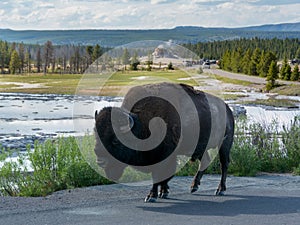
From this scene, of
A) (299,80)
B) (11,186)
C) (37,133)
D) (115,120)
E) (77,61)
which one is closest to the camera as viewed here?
(115,120)

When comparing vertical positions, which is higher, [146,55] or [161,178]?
[146,55]

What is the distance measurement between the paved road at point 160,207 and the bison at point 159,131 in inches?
14.0

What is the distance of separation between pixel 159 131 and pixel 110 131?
38.4 inches

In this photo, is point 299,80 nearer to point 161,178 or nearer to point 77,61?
point 77,61

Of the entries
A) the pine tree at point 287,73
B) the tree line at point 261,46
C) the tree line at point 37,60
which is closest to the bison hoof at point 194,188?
the pine tree at point 287,73

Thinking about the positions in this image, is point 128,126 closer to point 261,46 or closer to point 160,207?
point 160,207

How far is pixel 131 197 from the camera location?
30.3ft

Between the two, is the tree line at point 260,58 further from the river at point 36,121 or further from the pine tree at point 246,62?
the river at point 36,121

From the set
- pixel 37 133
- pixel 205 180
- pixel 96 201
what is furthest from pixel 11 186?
pixel 37 133

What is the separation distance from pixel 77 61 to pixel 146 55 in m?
82.4

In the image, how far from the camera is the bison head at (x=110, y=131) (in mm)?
8664

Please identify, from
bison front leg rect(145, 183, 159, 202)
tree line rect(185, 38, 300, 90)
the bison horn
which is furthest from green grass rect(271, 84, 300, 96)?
the bison horn

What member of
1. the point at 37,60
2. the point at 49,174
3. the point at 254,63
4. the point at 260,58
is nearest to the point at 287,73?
the point at 260,58

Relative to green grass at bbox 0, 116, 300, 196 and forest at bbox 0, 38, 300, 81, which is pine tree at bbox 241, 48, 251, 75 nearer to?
forest at bbox 0, 38, 300, 81
